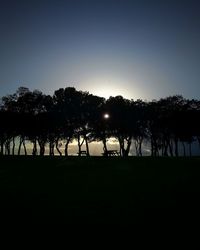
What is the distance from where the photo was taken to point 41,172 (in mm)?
34969

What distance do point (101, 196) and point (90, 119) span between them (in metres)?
75.0

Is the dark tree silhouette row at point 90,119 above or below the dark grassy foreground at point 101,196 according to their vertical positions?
above

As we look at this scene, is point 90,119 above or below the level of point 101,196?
above

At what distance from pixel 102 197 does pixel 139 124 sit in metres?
79.0

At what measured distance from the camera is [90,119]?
95750 millimetres

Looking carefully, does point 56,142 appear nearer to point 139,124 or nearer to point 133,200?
point 139,124

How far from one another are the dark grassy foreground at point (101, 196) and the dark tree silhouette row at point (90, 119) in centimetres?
5657

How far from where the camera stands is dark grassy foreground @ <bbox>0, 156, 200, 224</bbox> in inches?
635

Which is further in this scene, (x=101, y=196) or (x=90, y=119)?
(x=90, y=119)

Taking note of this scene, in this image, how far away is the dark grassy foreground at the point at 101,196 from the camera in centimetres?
1614

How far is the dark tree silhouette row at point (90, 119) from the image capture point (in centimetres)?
9025

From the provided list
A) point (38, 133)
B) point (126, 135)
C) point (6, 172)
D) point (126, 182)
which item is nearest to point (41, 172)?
point (6, 172)

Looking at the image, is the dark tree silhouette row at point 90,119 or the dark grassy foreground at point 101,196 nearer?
the dark grassy foreground at point 101,196

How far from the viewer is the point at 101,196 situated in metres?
21.1
